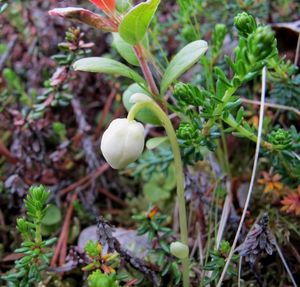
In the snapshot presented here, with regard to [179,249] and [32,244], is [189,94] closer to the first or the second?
[179,249]

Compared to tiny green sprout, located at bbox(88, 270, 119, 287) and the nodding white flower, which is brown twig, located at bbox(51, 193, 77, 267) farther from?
the nodding white flower

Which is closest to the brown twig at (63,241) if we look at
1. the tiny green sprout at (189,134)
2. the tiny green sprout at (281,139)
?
the tiny green sprout at (189,134)

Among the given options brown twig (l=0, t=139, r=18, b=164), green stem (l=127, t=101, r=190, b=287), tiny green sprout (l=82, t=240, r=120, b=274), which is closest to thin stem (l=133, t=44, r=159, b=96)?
green stem (l=127, t=101, r=190, b=287)

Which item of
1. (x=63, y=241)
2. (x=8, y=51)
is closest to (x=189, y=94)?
(x=63, y=241)

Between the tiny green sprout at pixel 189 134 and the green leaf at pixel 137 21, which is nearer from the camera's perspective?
the green leaf at pixel 137 21

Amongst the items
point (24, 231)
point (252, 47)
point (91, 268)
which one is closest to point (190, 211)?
point (91, 268)

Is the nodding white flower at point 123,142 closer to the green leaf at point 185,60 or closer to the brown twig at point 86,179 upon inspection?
the green leaf at point 185,60
